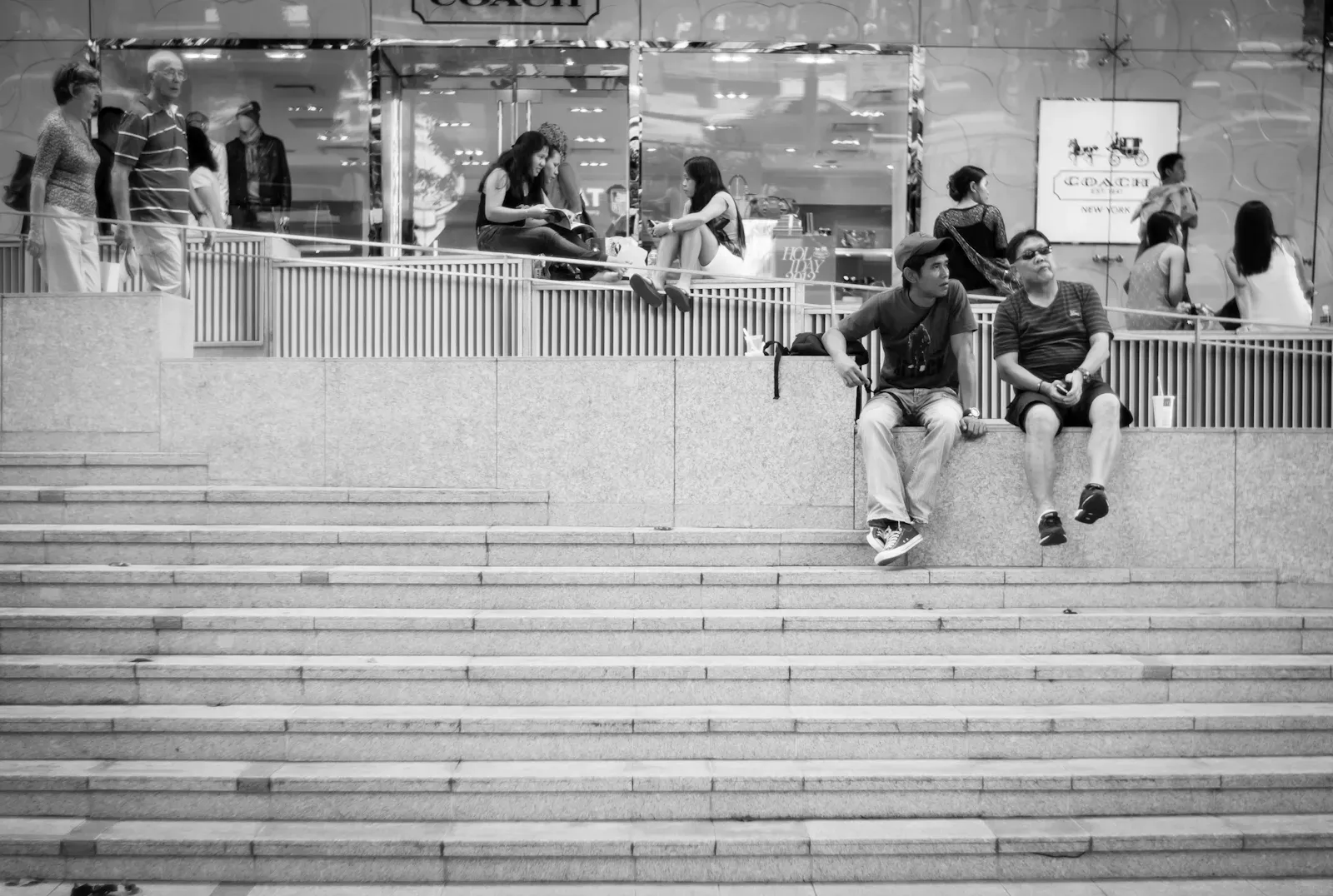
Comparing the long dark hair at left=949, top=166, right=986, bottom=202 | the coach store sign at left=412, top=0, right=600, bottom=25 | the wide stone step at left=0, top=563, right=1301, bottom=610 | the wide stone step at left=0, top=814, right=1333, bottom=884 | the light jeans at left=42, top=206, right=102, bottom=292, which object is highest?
the coach store sign at left=412, top=0, right=600, bottom=25

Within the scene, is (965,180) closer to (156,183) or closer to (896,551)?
(896,551)

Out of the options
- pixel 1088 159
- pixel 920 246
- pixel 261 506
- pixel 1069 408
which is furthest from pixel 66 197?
pixel 1088 159

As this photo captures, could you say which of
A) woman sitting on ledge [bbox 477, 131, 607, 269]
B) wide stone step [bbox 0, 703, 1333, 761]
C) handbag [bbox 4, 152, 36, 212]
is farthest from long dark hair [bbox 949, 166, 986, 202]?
handbag [bbox 4, 152, 36, 212]

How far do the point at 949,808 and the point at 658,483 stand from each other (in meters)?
2.98

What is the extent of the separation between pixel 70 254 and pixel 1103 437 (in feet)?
22.8

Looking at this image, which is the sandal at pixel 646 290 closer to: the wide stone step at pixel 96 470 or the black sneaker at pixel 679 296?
the black sneaker at pixel 679 296

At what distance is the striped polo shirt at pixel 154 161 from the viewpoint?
9.50m

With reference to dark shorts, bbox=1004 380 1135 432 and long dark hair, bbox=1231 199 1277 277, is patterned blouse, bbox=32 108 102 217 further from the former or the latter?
long dark hair, bbox=1231 199 1277 277

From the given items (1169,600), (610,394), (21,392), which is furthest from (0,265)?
(1169,600)

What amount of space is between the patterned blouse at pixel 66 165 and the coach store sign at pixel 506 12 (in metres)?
5.73

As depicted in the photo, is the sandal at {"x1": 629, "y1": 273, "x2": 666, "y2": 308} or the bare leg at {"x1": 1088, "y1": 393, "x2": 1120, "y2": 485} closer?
the bare leg at {"x1": 1088, "y1": 393, "x2": 1120, "y2": 485}

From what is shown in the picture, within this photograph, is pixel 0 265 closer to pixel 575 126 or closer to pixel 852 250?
pixel 575 126

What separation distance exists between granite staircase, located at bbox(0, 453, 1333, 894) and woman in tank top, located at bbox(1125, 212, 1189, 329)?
11.6 ft

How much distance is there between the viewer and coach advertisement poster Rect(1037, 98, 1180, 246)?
558 inches
